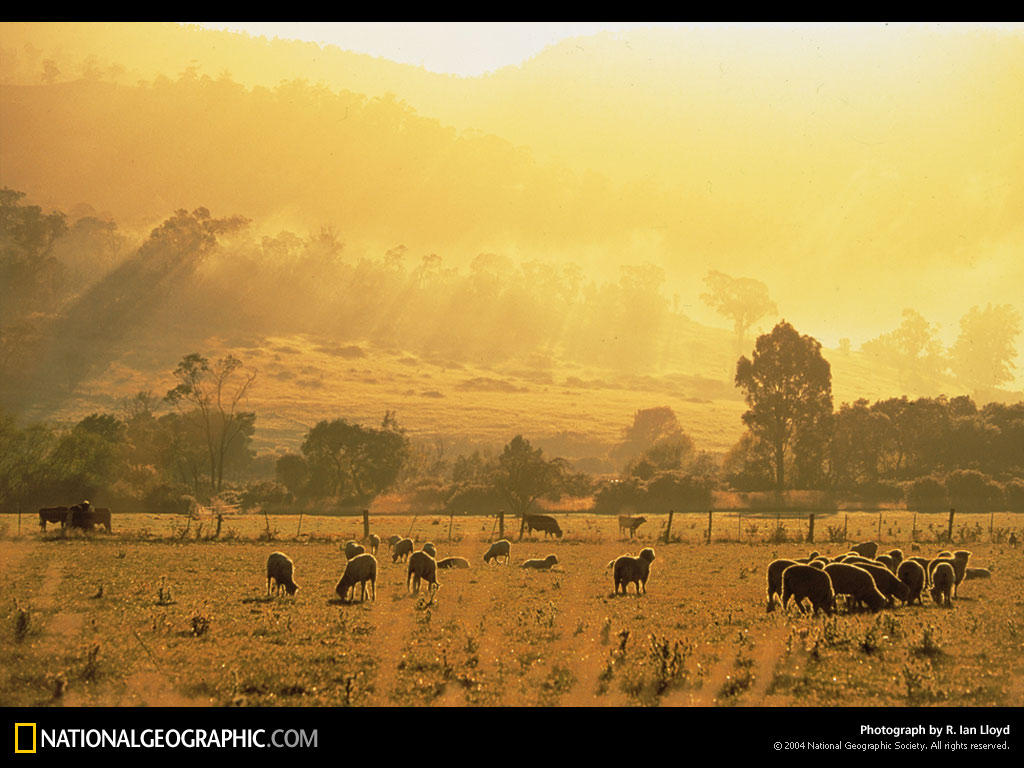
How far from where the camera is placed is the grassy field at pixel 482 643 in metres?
13.1

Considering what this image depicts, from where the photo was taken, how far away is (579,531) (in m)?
55.8

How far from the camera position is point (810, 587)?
66.5 ft

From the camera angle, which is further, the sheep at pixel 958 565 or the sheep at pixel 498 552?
the sheep at pixel 498 552

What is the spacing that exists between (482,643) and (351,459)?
76.5 metres

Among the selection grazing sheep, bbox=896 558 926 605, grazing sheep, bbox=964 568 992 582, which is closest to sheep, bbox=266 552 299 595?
grazing sheep, bbox=896 558 926 605

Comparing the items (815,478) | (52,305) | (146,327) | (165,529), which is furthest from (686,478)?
(52,305)

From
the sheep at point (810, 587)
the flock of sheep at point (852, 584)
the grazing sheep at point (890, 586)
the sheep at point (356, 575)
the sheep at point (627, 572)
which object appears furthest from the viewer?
the sheep at point (627, 572)

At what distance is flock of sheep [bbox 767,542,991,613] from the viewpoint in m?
20.3

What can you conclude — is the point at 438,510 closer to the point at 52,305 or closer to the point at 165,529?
the point at 165,529

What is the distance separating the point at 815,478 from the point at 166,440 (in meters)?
A: 71.6

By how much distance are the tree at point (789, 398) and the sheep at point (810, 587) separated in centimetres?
7416

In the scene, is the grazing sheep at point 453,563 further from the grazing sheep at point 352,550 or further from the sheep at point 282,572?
the sheep at point 282,572
